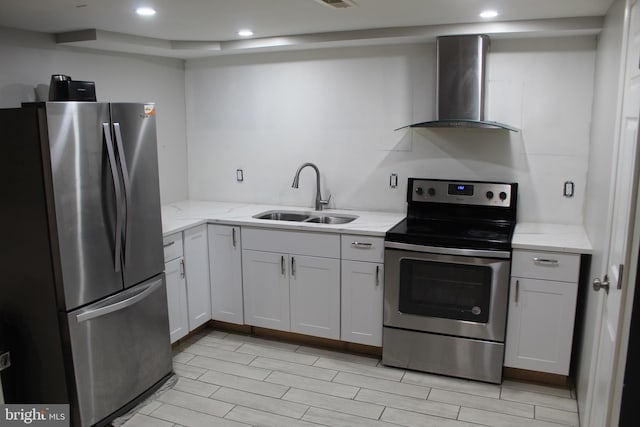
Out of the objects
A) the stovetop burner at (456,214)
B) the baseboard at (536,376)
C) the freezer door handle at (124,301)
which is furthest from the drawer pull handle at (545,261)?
the freezer door handle at (124,301)

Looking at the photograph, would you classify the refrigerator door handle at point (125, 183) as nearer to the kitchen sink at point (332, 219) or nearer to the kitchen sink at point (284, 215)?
the kitchen sink at point (284, 215)

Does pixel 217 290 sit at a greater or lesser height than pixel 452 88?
lesser

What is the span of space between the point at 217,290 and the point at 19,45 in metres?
2.04

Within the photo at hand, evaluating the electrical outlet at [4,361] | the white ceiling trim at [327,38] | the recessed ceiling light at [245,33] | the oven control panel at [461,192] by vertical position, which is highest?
the recessed ceiling light at [245,33]

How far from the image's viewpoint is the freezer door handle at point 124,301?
2.65m

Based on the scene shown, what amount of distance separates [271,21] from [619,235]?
2.22 meters

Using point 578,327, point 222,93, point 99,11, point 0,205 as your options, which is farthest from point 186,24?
point 578,327

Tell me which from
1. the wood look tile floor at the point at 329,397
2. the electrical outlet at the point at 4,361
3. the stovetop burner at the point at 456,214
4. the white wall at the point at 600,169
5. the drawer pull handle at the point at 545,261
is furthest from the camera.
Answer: the stovetop burner at the point at 456,214

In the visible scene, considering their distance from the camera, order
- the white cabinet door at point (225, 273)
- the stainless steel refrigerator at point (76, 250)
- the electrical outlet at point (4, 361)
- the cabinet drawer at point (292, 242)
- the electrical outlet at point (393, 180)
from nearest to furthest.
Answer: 1. the stainless steel refrigerator at point (76, 250)
2. the electrical outlet at point (4, 361)
3. the cabinet drawer at point (292, 242)
4. the white cabinet door at point (225, 273)
5. the electrical outlet at point (393, 180)

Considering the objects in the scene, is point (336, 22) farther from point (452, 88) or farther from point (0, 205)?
point (0, 205)

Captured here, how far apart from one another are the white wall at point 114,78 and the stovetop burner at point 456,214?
2.01 m

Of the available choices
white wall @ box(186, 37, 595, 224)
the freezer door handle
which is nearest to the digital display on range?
white wall @ box(186, 37, 595, 224)

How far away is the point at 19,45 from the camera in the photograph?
3123 mm

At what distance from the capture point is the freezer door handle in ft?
8.70
